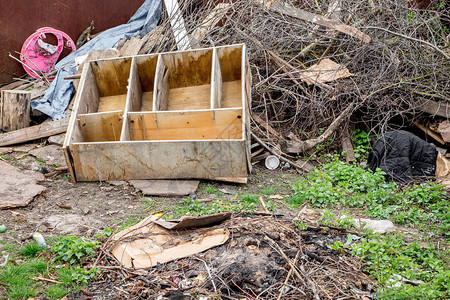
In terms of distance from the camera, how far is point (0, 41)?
7.91 m

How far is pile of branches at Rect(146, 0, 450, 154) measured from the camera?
6.69m

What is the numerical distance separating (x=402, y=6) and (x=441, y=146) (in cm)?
261

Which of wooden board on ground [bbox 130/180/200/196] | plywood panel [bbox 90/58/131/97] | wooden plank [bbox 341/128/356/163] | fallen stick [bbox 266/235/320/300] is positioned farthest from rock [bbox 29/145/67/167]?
wooden plank [bbox 341/128/356/163]

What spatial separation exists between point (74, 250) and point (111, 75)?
359cm

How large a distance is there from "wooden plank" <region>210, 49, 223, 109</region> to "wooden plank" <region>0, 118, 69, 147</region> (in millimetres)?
2705

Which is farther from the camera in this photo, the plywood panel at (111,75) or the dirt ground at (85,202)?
the plywood panel at (111,75)

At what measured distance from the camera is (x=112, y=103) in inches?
258

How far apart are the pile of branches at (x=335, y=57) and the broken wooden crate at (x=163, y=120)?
1041 mm

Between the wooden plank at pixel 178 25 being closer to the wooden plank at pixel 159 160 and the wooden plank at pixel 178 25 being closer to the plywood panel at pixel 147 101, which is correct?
the plywood panel at pixel 147 101

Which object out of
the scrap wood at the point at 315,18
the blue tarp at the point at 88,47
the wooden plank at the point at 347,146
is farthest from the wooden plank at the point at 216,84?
the blue tarp at the point at 88,47

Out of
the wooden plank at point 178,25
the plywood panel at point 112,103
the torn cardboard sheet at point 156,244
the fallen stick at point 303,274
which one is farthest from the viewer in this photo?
the wooden plank at point 178,25

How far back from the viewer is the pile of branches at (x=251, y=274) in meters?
3.11

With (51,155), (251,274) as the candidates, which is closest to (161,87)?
(51,155)

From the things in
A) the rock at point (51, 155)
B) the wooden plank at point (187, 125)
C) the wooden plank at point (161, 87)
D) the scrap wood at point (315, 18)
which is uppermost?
the scrap wood at point (315, 18)
